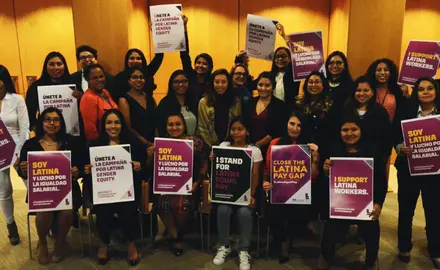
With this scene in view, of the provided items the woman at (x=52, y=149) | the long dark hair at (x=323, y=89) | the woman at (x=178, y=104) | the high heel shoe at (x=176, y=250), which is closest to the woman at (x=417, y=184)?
the long dark hair at (x=323, y=89)

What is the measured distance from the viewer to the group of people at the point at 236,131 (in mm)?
3178

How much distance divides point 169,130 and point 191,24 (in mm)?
3652

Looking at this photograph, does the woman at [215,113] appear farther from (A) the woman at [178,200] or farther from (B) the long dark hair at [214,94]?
(A) the woman at [178,200]

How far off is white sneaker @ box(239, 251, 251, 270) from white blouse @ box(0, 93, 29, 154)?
7.25 feet

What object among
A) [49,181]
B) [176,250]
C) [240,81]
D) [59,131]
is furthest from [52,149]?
[240,81]

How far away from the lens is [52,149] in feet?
10.8

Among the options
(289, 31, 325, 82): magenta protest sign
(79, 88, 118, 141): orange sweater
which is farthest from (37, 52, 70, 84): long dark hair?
(289, 31, 325, 82): magenta protest sign

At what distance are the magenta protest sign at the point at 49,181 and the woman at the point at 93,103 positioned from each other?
0.41 m

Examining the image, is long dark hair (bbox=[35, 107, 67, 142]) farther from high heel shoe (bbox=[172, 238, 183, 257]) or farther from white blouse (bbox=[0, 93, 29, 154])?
high heel shoe (bbox=[172, 238, 183, 257])

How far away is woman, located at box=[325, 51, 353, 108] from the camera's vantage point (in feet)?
11.8

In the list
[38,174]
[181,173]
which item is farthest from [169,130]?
[38,174]

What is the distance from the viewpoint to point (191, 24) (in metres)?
6.58

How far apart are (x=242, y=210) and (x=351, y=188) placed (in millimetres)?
915

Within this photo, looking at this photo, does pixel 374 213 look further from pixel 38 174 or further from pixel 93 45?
pixel 93 45
